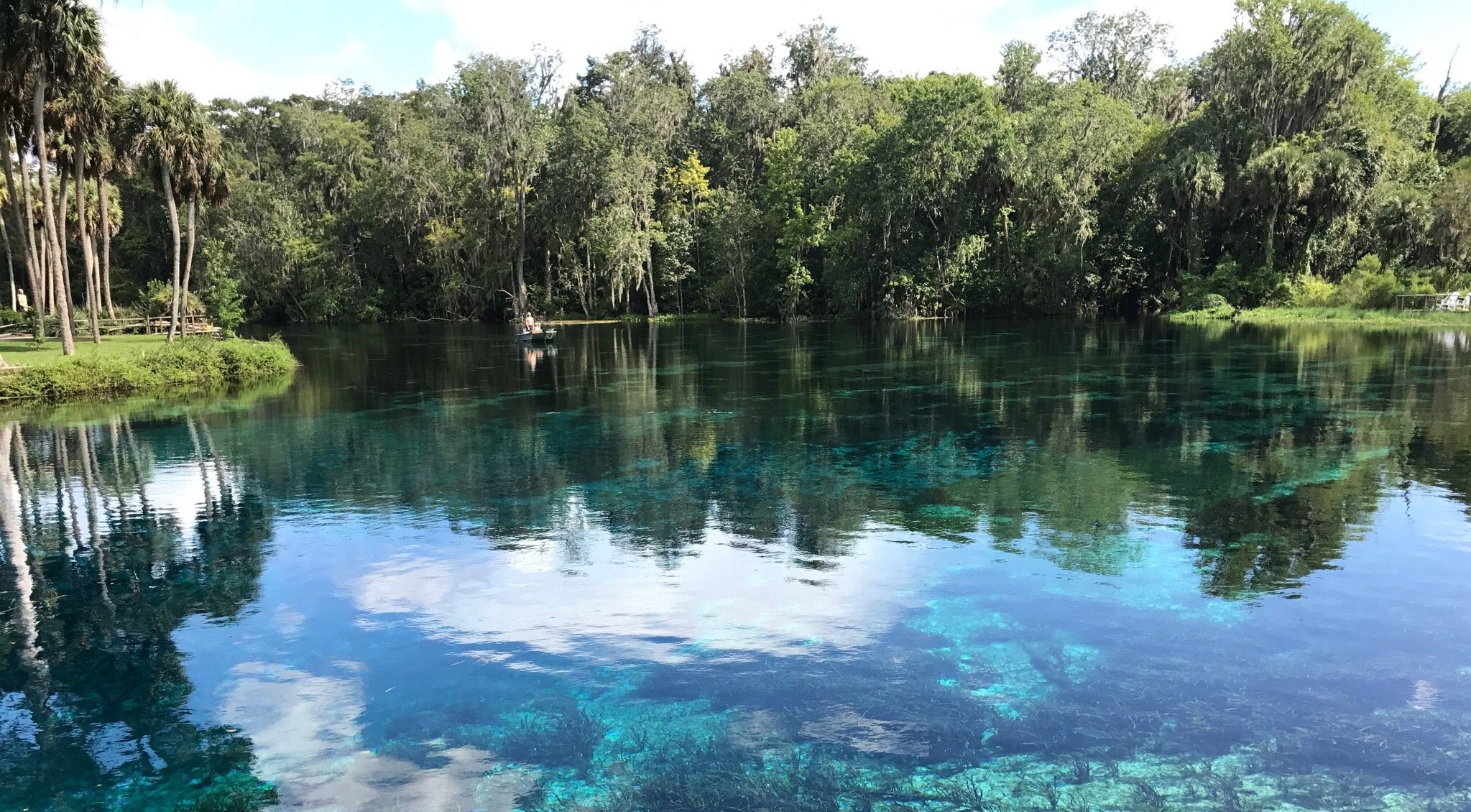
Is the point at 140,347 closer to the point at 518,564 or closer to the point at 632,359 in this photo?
the point at 632,359

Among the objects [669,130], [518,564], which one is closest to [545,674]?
[518,564]

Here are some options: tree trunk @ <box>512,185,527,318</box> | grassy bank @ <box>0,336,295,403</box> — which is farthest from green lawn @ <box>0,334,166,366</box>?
tree trunk @ <box>512,185,527,318</box>

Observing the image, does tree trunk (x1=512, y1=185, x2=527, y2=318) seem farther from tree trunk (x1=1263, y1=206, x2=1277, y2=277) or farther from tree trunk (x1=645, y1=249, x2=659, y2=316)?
tree trunk (x1=1263, y1=206, x2=1277, y2=277)

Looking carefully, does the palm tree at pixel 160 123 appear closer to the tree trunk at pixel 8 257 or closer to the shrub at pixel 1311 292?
the tree trunk at pixel 8 257

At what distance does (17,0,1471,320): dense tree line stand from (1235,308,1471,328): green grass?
1.88 metres

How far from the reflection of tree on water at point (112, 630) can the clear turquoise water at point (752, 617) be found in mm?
49

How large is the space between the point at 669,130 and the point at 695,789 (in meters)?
75.5

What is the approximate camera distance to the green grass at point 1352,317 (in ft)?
157

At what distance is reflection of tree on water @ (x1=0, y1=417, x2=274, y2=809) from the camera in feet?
23.7

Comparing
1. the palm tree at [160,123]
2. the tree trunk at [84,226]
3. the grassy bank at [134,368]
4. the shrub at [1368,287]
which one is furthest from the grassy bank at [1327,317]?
the tree trunk at [84,226]

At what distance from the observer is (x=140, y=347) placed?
34688 millimetres

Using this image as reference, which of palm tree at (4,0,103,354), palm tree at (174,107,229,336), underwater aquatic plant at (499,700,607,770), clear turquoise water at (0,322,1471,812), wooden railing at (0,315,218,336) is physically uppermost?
palm tree at (4,0,103,354)

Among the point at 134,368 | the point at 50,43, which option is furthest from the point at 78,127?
the point at 134,368

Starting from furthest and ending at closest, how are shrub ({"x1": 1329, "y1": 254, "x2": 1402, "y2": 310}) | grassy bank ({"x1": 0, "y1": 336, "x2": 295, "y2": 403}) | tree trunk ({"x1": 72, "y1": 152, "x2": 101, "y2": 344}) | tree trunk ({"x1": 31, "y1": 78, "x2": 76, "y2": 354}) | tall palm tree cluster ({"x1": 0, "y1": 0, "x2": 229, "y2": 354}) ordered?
shrub ({"x1": 1329, "y1": 254, "x2": 1402, "y2": 310})
tree trunk ({"x1": 72, "y1": 152, "x2": 101, "y2": 344})
tree trunk ({"x1": 31, "y1": 78, "x2": 76, "y2": 354})
grassy bank ({"x1": 0, "y1": 336, "x2": 295, "y2": 403})
tall palm tree cluster ({"x1": 0, "y1": 0, "x2": 229, "y2": 354})
